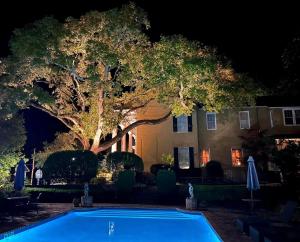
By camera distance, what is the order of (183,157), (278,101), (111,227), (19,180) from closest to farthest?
1. (111,227)
2. (19,180)
3. (183,157)
4. (278,101)

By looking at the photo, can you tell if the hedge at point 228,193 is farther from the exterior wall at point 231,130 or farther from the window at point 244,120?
the window at point 244,120

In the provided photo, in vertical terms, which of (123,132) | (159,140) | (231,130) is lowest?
(159,140)

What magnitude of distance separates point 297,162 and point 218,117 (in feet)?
48.2

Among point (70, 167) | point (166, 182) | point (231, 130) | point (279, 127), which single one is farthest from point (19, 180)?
point (279, 127)

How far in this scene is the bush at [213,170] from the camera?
87.2 feet

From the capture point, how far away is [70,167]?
21828mm

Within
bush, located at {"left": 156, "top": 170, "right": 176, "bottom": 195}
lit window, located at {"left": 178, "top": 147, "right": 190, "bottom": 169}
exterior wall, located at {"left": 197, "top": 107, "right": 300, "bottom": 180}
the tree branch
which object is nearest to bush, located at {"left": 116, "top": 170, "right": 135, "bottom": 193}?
bush, located at {"left": 156, "top": 170, "right": 176, "bottom": 195}

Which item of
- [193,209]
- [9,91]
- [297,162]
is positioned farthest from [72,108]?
[297,162]

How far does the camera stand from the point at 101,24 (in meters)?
21.2

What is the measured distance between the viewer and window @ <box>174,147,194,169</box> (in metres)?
28.3

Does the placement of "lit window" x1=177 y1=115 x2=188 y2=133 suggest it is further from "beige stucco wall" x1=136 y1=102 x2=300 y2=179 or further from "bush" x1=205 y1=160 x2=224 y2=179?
"bush" x1=205 y1=160 x2=224 y2=179

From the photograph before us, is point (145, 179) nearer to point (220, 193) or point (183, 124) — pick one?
point (220, 193)

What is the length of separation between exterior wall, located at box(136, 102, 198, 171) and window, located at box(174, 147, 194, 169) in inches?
13.6

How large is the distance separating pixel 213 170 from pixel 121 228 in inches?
632
